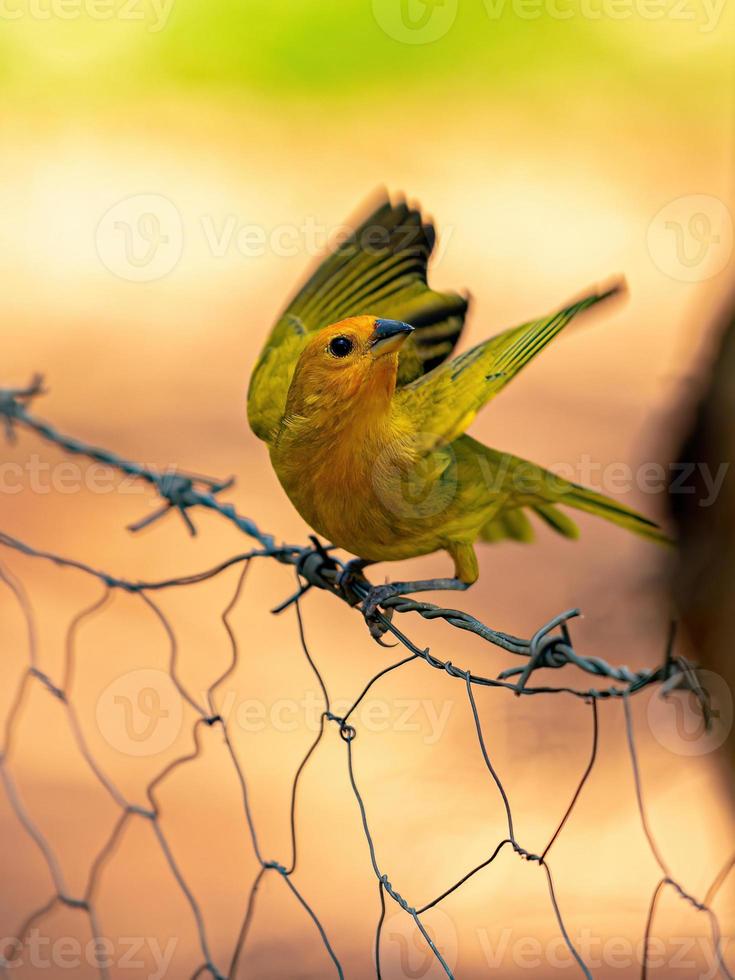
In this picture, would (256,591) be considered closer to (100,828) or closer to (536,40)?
(100,828)

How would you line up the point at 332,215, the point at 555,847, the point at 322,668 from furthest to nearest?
the point at 332,215, the point at 322,668, the point at 555,847

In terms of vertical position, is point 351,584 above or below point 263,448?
below

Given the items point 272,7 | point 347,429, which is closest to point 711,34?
point 272,7

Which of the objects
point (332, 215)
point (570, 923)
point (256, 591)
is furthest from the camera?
point (332, 215)

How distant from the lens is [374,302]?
343 cm

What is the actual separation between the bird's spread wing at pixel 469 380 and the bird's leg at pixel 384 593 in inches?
13.1

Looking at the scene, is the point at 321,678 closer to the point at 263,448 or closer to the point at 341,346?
the point at 341,346

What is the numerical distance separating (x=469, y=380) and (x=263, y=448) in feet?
16.3

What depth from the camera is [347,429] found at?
9.49 ft

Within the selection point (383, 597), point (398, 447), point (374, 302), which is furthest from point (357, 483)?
point (374, 302)

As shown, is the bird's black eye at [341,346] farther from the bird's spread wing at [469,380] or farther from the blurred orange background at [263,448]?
the blurred orange background at [263,448]

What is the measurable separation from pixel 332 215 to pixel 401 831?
5.95m

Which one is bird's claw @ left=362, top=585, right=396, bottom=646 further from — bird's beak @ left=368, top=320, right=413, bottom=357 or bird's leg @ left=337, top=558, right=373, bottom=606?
bird's beak @ left=368, top=320, right=413, bottom=357

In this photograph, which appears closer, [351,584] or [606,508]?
[351,584]
